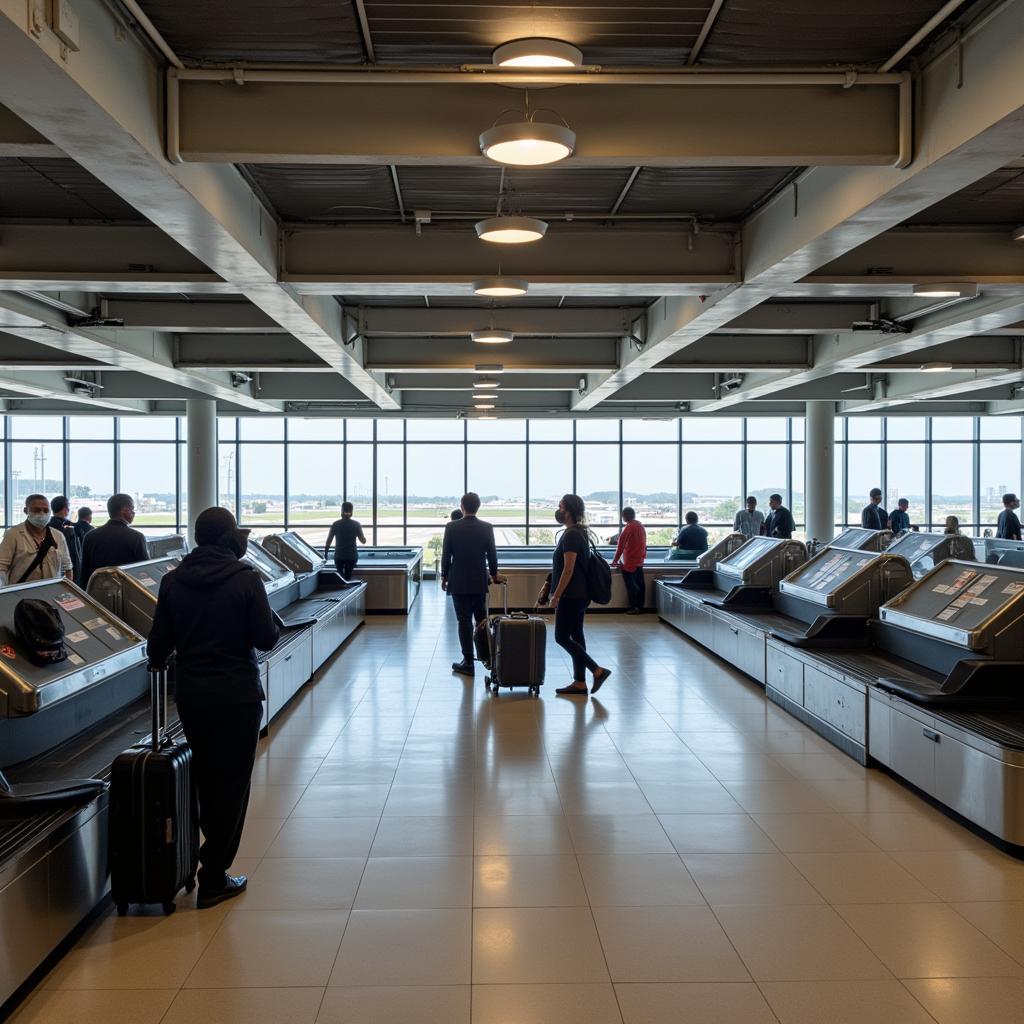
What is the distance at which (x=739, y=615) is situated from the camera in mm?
10891

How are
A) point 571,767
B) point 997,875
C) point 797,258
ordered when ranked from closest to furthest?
point 997,875
point 571,767
point 797,258

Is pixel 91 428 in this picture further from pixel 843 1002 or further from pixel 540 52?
pixel 843 1002

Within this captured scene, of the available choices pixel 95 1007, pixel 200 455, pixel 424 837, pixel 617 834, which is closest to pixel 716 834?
pixel 617 834

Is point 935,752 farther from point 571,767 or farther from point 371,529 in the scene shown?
point 371,529

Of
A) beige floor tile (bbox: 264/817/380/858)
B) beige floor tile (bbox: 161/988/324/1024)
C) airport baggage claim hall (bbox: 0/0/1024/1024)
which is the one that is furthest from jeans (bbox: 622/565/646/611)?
beige floor tile (bbox: 161/988/324/1024)

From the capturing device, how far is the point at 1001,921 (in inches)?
166

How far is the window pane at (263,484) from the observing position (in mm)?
24844

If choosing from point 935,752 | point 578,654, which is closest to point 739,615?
point 578,654

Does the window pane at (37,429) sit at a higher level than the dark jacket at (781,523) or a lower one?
higher

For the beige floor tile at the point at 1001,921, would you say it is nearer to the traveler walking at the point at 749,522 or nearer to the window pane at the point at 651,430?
the traveler walking at the point at 749,522

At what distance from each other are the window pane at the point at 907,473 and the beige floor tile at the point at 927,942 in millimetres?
23077

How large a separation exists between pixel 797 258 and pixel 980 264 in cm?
223

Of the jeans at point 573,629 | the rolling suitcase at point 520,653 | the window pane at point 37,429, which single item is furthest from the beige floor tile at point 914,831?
the window pane at point 37,429

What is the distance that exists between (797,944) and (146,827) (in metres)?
2.80
